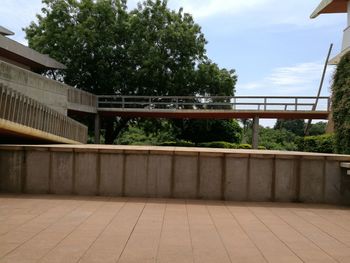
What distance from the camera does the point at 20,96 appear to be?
1241 centimetres

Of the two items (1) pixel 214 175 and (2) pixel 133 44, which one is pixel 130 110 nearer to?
(2) pixel 133 44

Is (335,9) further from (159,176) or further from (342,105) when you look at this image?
(159,176)

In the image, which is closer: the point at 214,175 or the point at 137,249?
the point at 137,249

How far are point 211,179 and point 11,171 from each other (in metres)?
4.20

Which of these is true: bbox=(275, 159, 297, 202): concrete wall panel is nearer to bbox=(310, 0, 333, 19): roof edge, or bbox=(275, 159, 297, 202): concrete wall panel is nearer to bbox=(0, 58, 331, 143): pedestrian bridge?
bbox=(0, 58, 331, 143): pedestrian bridge

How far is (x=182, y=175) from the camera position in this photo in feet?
30.2

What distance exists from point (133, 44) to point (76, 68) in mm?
4667

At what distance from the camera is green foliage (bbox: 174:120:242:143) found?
35938 millimetres

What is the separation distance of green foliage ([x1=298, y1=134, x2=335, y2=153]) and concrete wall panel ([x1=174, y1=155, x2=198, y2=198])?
37.9 feet

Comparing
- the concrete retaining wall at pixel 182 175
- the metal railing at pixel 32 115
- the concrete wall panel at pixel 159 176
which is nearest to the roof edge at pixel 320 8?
→ the metal railing at pixel 32 115

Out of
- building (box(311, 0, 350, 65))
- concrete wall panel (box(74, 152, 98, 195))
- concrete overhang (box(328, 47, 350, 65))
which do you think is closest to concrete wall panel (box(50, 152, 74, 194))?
concrete wall panel (box(74, 152, 98, 195))

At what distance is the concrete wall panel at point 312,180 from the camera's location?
30.0 feet

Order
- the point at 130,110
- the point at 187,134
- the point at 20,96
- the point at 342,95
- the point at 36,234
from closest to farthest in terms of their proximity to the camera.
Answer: the point at 36,234 < the point at 20,96 < the point at 342,95 < the point at 130,110 < the point at 187,134

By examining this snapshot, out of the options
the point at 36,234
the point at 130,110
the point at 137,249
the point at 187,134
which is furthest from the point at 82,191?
the point at 187,134
